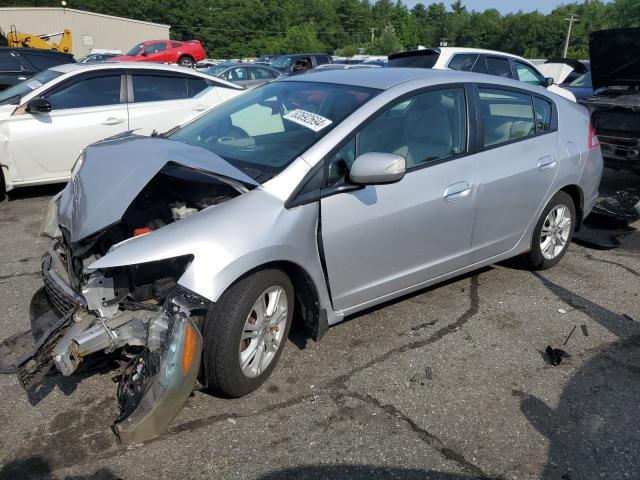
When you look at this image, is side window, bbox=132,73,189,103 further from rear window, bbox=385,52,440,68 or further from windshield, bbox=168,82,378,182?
rear window, bbox=385,52,440,68

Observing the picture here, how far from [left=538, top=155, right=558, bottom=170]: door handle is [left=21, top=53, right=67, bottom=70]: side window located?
29.8 ft

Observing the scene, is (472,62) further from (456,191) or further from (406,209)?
(406,209)

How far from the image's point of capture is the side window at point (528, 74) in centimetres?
976

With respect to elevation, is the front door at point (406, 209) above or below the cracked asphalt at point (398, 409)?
above

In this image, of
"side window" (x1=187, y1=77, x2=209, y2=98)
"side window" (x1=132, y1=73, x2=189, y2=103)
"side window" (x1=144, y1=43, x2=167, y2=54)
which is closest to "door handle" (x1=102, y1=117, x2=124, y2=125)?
"side window" (x1=132, y1=73, x2=189, y2=103)

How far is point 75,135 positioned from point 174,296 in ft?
15.3

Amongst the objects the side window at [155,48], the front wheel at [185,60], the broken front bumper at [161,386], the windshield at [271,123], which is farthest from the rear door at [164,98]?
the front wheel at [185,60]

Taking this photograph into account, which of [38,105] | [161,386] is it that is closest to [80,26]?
[38,105]

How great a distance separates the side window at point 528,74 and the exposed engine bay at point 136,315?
811cm

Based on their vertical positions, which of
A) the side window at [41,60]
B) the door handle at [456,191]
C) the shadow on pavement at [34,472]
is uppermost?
the side window at [41,60]

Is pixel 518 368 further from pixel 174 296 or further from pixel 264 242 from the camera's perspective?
pixel 174 296

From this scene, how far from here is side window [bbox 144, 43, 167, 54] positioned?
25969 mm

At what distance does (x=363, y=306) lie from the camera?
3.53m

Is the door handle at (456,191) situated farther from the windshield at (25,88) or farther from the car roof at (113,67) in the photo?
the windshield at (25,88)
